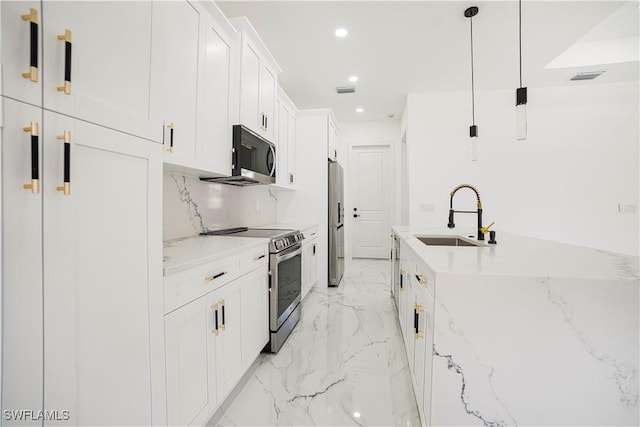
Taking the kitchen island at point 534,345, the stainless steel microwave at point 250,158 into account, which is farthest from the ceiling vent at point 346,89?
the kitchen island at point 534,345

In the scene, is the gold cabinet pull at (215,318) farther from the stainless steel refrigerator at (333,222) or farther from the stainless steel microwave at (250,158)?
the stainless steel refrigerator at (333,222)

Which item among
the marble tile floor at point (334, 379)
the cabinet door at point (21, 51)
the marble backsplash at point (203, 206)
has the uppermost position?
the cabinet door at point (21, 51)

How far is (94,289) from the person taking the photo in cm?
84

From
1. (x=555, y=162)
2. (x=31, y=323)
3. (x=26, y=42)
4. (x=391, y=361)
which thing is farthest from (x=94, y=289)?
→ (x=555, y=162)

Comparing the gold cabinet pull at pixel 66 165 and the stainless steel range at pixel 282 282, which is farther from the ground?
the gold cabinet pull at pixel 66 165

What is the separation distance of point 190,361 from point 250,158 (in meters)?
1.47

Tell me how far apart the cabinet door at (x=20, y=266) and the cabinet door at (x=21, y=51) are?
0.02 metres

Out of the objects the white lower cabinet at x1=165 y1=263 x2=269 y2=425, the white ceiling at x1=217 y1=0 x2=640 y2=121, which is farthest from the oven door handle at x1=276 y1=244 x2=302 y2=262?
the white ceiling at x1=217 y1=0 x2=640 y2=121

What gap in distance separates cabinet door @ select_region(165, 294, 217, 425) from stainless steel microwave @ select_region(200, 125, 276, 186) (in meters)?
1.04

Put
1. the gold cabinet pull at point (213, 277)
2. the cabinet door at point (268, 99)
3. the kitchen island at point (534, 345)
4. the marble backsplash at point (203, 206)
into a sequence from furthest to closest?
the cabinet door at point (268, 99), the marble backsplash at point (203, 206), the gold cabinet pull at point (213, 277), the kitchen island at point (534, 345)

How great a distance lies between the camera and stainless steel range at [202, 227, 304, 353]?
6.95 ft

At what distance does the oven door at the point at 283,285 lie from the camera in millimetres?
2119

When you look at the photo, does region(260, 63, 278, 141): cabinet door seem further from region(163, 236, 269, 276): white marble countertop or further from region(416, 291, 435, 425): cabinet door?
region(416, 291, 435, 425): cabinet door

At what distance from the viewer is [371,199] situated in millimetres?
5941
